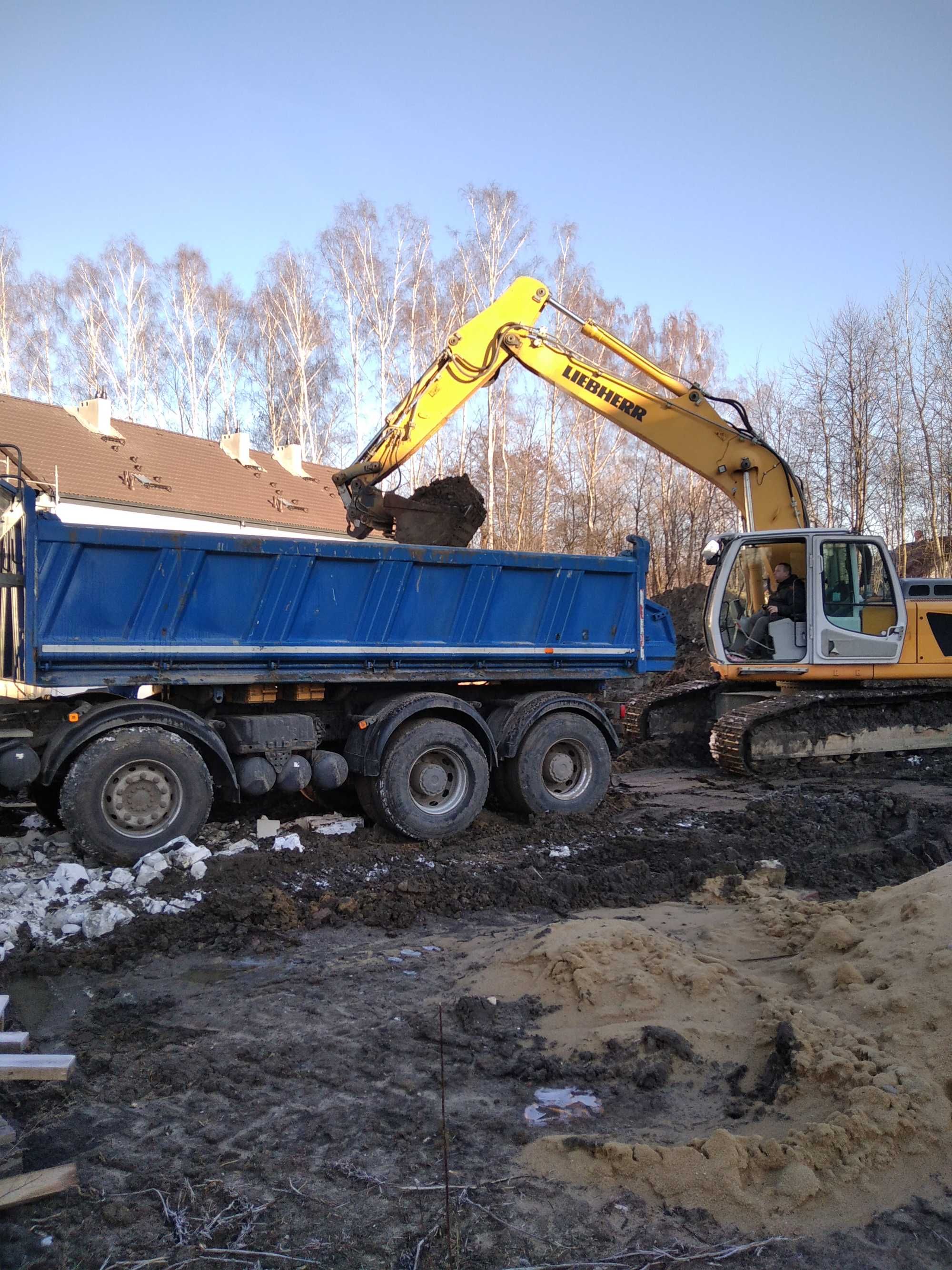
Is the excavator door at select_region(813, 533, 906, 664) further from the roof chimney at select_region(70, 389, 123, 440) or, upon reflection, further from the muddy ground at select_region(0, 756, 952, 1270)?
the roof chimney at select_region(70, 389, 123, 440)

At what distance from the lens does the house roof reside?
2298 centimetres

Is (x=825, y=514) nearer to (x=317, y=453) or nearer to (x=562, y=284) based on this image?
(x=562, y=284)

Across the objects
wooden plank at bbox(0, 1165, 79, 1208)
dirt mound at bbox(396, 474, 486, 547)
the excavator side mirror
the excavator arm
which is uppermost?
the excavator arm

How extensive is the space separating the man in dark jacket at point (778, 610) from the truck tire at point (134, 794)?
23.1 feet

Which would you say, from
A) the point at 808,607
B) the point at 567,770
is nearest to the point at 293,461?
the point at 808,607

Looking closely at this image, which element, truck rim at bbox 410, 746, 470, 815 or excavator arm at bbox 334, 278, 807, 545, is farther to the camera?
excavator arm at bbox 334, 278, 807, 545

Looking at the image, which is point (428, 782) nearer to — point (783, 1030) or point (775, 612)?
point (783, 1030)

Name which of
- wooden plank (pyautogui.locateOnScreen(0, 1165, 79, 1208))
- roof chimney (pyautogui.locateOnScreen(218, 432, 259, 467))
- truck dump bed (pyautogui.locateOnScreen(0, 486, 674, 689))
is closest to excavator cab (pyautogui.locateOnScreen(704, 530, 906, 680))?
truck dump bed (pyautogui.locateOnScreen(0, 486, 674, 689))

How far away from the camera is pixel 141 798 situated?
6.88m

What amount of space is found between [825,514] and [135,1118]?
80.5ft

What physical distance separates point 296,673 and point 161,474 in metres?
19.3

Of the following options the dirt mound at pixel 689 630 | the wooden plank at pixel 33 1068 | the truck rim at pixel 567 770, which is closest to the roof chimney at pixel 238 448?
the dirt mound at pixel 689 630

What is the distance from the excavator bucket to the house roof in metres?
12.4

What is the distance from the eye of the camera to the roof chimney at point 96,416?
25312mm
